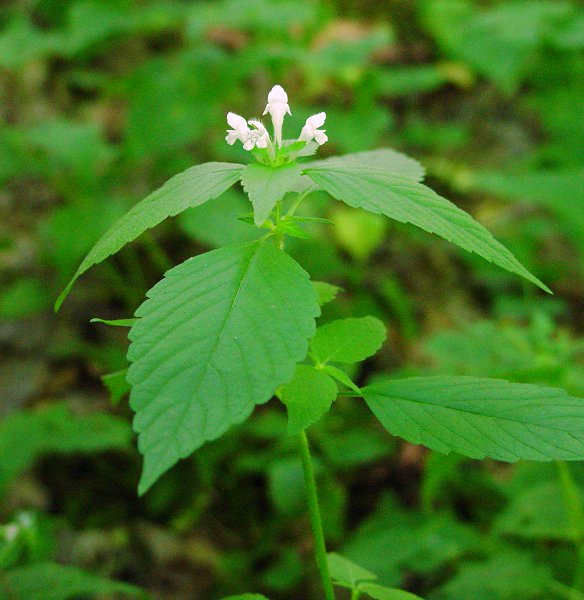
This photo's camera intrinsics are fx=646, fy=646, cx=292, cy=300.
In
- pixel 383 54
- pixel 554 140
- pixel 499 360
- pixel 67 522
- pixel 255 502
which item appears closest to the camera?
Answer: pixel 499 360

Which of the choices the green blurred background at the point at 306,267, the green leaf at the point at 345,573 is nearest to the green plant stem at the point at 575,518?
the green blurred background at the point at 306,267

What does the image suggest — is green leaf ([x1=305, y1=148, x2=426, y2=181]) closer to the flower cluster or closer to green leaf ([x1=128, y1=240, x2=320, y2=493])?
the flower cluster

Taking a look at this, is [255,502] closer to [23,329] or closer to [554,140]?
[23,329]

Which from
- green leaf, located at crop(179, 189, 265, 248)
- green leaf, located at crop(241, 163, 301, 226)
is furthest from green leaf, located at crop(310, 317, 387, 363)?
green leaf, located at crop(179, 189, 265, 248)

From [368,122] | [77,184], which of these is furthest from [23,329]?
[368,122]

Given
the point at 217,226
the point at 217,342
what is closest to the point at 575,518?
the point at 217,342
